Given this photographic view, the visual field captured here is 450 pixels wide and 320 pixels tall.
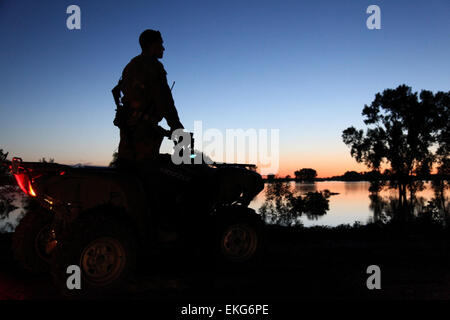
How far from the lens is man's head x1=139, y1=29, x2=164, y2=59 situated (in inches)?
187

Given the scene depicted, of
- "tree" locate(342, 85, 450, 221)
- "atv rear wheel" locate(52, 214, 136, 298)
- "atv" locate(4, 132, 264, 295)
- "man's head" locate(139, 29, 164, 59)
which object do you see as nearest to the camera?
"atv rear wheel" locate(52, 214, 136, 298)

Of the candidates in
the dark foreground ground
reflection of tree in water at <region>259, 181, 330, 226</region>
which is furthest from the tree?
the dark foreground ground

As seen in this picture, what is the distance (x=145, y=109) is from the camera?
15.0 feet

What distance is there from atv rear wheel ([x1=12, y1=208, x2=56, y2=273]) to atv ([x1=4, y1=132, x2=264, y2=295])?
0.04ft

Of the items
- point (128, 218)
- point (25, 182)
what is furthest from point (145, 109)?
point (25, 182)

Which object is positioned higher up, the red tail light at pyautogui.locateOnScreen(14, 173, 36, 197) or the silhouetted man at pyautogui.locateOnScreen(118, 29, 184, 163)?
the silhouetted man at pyautogui.locateOnScreen(118, 29, 184, 163)

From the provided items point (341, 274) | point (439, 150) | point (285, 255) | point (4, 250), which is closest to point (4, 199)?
point (4, 250)

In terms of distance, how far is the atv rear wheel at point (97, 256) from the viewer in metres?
3.49

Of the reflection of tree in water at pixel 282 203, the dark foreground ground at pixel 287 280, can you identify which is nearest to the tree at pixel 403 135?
the reflection of tree in water at pixel 282 203

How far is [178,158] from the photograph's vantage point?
489 centimetres

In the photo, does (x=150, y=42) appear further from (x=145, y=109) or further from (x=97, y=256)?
(x=97, y=256)

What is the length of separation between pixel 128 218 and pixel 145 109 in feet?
4.73

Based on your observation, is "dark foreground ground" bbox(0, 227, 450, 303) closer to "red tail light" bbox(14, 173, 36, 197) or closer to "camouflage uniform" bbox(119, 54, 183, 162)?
"red tail light" bbox(14, 173, 36, 197)

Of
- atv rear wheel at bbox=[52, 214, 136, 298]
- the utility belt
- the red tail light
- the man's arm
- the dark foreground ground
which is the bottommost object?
the dark foreground ground
